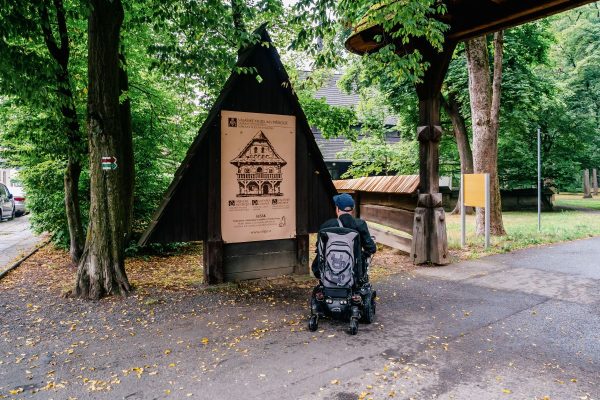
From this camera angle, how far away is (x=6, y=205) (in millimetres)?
21828

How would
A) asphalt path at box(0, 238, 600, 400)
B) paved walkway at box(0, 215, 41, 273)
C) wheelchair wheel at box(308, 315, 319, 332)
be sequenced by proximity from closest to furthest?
asphalt path at box(0, 238, 600, 400) < wheelchair wheel at box(308, 315, 319, 332) < paved walkway at box(0, 215, 41, 273)

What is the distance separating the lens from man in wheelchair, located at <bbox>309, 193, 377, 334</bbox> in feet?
16.3

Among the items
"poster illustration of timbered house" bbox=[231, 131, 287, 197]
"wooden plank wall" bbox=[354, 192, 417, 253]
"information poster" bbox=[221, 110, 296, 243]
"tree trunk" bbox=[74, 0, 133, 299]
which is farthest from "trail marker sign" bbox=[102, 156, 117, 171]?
"wooden plank wall" bbox=[354, 192, 417, 253]

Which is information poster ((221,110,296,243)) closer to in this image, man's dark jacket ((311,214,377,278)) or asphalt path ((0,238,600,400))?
asphalt path ((0,238,600,400))

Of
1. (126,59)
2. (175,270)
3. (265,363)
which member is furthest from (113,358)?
(126,59)

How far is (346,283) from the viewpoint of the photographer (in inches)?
196

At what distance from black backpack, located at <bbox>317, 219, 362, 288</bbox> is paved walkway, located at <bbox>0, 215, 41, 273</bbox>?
7600mm

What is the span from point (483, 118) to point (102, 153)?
388 inches

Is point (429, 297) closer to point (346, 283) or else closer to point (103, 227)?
point (346, 283)

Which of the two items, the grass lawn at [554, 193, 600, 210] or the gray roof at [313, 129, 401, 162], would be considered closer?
the gray roof at [313, 129, 401, 162]

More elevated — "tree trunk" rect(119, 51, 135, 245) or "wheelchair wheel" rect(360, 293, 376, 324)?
"tree trunk" rect(119, 51, 135, 245)

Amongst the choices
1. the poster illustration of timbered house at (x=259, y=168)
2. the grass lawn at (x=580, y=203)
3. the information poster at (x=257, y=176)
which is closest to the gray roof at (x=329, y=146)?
the grass lawn at (x=580, y=203)

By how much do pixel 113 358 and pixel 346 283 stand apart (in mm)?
2498

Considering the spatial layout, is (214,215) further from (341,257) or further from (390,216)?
(390,216)
